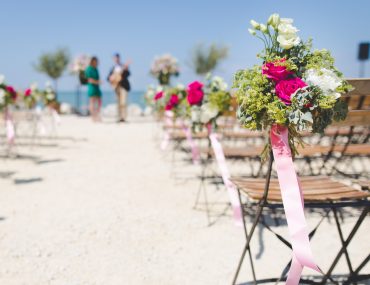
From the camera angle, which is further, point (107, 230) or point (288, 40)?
point (107, 230)

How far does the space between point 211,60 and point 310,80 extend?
26.8m

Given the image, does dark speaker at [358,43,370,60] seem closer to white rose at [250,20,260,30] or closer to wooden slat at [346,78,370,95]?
wooden slat at [346,78,370,95]

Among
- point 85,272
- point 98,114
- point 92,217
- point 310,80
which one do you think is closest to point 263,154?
point 310,80

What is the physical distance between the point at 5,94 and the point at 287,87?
5.86m

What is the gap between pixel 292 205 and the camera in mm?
2207

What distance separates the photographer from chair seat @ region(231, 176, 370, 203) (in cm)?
246

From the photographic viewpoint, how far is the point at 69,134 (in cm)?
1176

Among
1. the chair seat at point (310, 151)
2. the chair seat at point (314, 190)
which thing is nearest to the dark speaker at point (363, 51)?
the chair seat at point (310, 151)

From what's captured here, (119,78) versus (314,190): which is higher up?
(119,78)

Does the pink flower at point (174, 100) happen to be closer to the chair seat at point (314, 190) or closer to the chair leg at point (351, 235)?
the chair seat at point (314, 190)

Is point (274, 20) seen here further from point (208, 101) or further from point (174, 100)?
point (174, 100)

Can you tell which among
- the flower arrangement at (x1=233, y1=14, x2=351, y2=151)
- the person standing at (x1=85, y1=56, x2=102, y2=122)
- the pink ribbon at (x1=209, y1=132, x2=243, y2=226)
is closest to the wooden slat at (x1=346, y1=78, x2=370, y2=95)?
the flower arrangement at (x1=233, y1=14, x2=351, y2=151)

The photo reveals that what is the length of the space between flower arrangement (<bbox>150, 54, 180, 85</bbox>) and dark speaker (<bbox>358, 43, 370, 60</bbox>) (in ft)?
26.5

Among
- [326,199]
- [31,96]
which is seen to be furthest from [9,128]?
[326,199]
